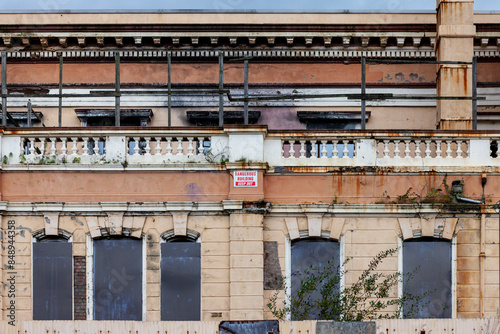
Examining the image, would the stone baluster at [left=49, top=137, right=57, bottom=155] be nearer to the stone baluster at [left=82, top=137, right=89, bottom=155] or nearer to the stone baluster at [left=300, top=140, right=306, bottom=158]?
the stone baluster at [left=82, top=137, right=89, bottom=155]

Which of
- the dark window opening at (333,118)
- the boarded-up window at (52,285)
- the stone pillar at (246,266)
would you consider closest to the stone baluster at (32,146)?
the boarded-up window at (52,285)

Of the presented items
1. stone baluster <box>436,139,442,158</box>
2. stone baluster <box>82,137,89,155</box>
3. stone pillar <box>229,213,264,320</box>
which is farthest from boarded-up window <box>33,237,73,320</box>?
stone baluster <box>436,139,442,158</box>

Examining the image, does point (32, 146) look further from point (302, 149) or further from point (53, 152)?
point (302, 149)

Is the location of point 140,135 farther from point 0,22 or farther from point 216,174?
point 0,22

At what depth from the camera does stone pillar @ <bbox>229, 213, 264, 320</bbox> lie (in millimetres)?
15617

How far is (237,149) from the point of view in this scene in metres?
16.0

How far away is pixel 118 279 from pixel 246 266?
2.61 meters

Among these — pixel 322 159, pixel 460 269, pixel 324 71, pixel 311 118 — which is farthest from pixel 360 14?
pixel 460 269

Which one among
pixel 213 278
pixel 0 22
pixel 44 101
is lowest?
pixel 213 278

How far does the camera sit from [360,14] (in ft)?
74.8

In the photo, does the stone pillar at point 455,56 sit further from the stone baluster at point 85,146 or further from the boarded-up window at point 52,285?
the boarded-up window at point 52,285

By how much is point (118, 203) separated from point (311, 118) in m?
7.92

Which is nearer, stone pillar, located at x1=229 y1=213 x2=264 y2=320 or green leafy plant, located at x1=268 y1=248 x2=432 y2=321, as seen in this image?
green leafy plant, located at x1=268 y1=248 x2=432 y2=321

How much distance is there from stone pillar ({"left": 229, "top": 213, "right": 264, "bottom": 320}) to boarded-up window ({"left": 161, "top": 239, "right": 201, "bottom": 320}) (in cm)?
78
